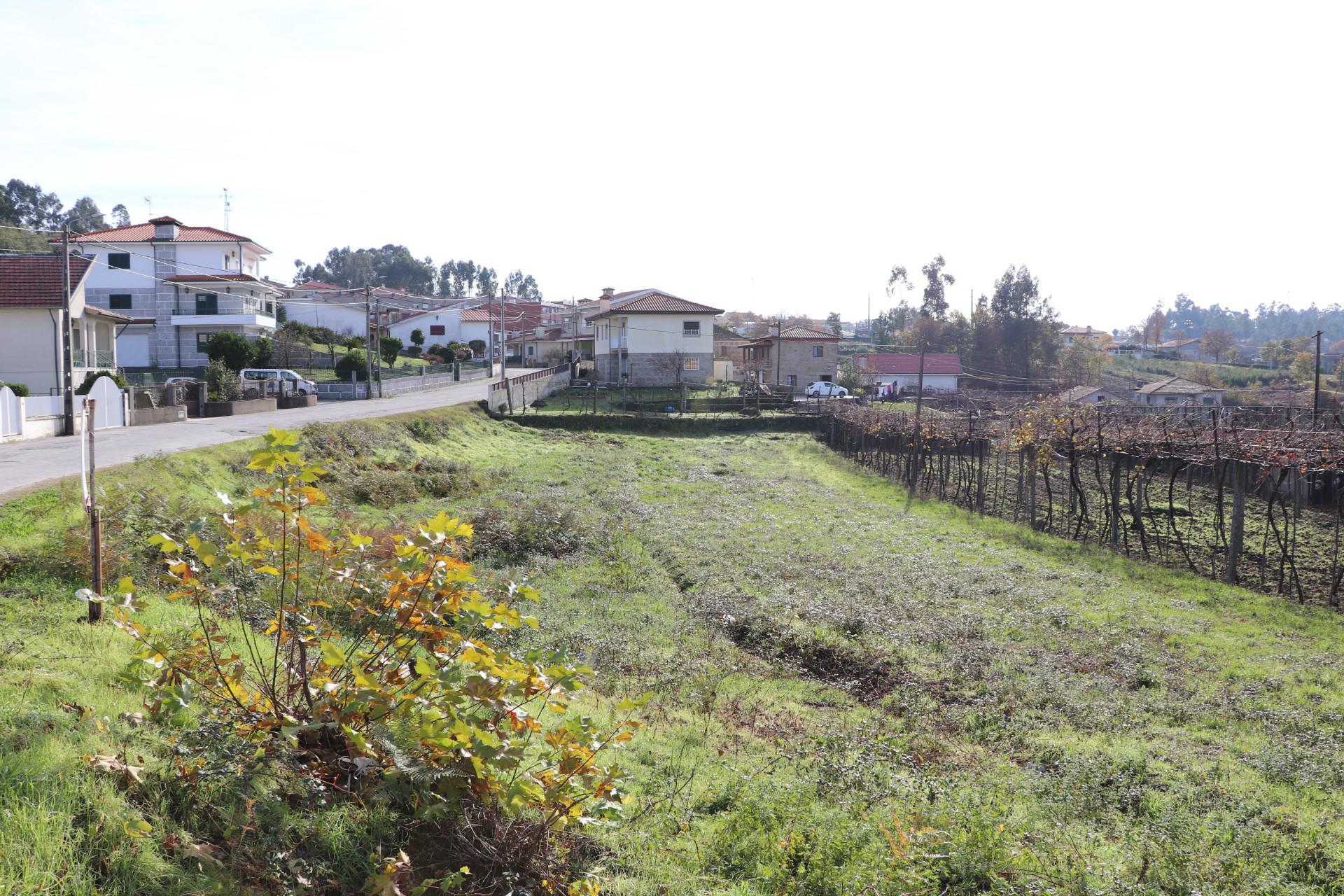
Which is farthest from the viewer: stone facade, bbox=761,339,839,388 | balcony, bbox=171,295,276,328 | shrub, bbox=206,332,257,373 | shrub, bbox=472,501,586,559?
stone facade, bbox=761,339,839,388

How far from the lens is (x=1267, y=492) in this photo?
2261cm

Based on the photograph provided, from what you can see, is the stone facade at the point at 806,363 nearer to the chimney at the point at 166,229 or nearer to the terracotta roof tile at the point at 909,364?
the terracotta roof tile at the point at 909,364

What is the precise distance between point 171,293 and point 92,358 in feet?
65.1

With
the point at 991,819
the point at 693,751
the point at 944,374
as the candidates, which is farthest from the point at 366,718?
the point at 944,374

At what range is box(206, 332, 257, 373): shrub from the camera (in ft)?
140

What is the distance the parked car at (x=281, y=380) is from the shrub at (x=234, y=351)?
120 cm

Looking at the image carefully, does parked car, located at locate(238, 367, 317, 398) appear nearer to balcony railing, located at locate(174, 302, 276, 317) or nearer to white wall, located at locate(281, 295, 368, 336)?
balcony railing, located at locate(174, 302, 276, 317)

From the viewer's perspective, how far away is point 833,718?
869 cm

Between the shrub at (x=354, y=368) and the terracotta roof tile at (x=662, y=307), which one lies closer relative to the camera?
the shrub at (x=354, y=368)

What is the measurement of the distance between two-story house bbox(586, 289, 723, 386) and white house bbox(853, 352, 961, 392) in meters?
21.7

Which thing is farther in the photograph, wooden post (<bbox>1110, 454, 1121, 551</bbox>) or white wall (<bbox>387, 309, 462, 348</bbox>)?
white wall (<bbox>387, 309, 462, 348</bbox>)

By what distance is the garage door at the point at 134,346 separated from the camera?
51.2 meters

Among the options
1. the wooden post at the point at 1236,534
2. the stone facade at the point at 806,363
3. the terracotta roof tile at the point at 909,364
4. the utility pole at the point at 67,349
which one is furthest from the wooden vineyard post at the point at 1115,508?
the terracotta roof tile at the point at 909,364

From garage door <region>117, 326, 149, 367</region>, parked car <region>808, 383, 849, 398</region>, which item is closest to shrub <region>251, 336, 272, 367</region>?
garage door <region>117, 326, 149, 367</region>
